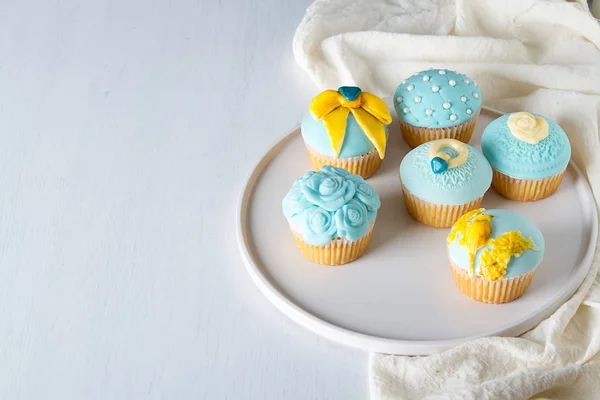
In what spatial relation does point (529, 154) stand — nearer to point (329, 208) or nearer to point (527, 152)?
point (527, 152)

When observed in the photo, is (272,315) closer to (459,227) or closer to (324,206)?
(324,206)

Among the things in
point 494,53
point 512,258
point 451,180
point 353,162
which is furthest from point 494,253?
point 494,53

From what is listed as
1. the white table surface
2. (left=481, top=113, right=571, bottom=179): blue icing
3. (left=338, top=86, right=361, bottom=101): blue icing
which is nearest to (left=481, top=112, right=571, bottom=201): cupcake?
(left=481, top=113, right=571, bottom=179): blue icing

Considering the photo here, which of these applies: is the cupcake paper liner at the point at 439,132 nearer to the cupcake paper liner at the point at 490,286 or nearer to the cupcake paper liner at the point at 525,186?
the cupcake paper liner at the point at 525,186

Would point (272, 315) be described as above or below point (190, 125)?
below

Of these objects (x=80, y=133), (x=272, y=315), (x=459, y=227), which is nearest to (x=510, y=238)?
(x=459, y=227)

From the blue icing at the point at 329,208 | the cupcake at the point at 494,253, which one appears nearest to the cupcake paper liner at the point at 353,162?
the blue icing at the point at 329,208

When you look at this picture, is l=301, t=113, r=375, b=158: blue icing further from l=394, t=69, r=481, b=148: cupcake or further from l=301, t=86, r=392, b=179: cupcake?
l=394, t=69, r=481, b=148: cupcake
